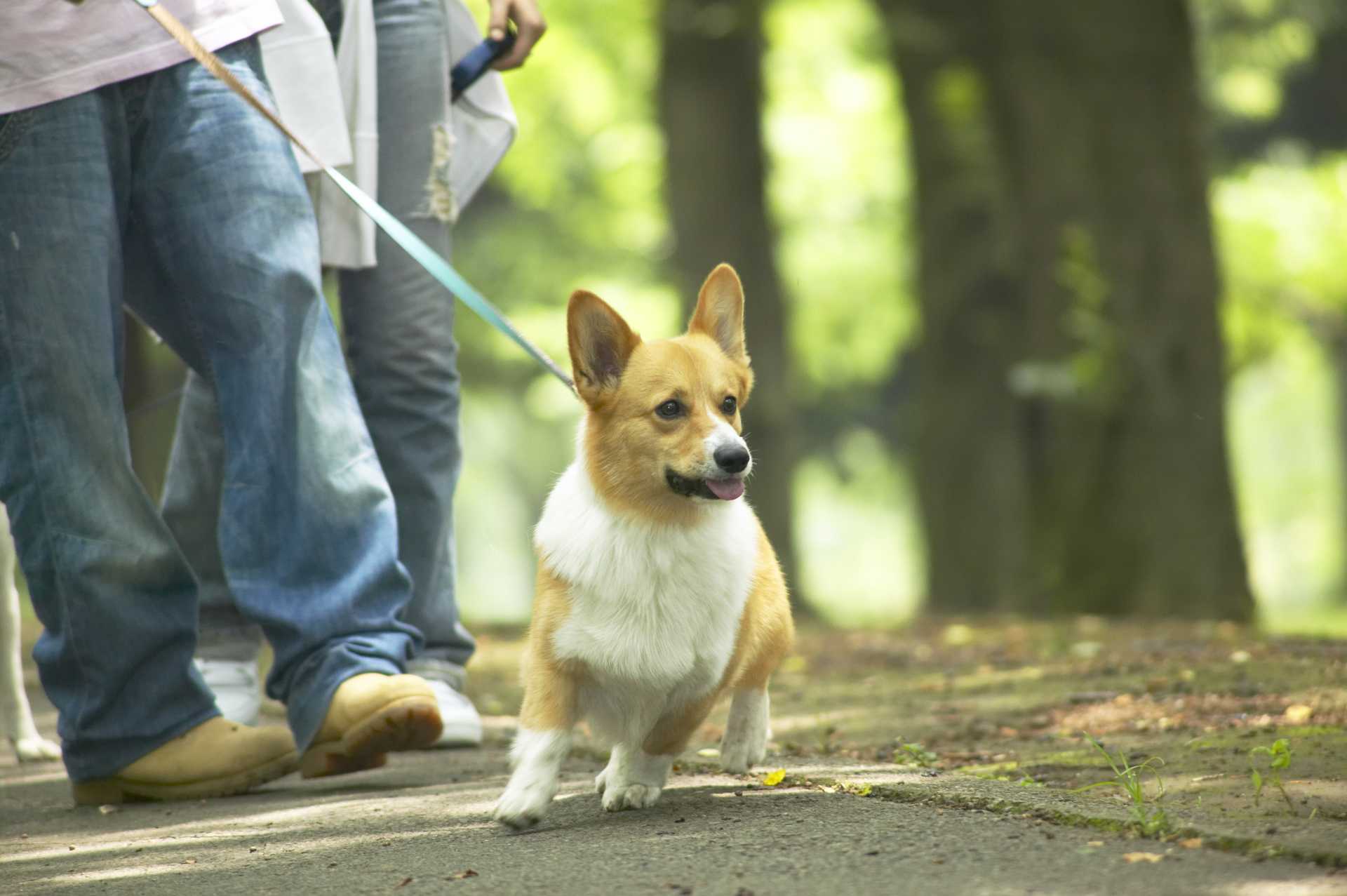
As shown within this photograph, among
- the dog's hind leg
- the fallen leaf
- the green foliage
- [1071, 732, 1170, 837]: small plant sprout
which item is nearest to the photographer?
[1071, 732, 1170, 837]: small plant sprout

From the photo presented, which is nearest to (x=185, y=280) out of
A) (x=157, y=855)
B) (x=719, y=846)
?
(x=157, y=855)

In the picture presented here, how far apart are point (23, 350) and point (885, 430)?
84.7 feet

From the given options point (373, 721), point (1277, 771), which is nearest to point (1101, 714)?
point (1277, 771)

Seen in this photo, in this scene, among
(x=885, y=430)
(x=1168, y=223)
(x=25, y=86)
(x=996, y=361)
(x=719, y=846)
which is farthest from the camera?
(x=885, y=430)

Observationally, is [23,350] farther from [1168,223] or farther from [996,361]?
[996,361]

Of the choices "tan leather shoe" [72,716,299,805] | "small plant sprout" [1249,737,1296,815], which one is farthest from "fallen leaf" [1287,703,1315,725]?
"tan leather shoe" [72,716,299,805]

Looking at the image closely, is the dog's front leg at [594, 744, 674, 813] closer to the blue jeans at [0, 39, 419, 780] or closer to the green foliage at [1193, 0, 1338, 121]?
the blue jeans at [0, 39, 419, 780]

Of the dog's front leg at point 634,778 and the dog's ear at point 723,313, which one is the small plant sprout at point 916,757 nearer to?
the dog's front leg at point 634,778

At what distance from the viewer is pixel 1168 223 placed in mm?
9133

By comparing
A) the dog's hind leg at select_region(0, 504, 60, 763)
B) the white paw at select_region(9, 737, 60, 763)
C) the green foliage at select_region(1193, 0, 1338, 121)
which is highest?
the green foliage at select_region(1193, 0, 1338, 121)

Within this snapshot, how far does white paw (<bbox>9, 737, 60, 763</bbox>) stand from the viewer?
5.03 m

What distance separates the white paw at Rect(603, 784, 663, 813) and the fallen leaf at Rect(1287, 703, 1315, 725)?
1.64 metres

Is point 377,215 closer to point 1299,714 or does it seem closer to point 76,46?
point 76,46

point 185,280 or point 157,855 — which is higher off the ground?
point 185,280
